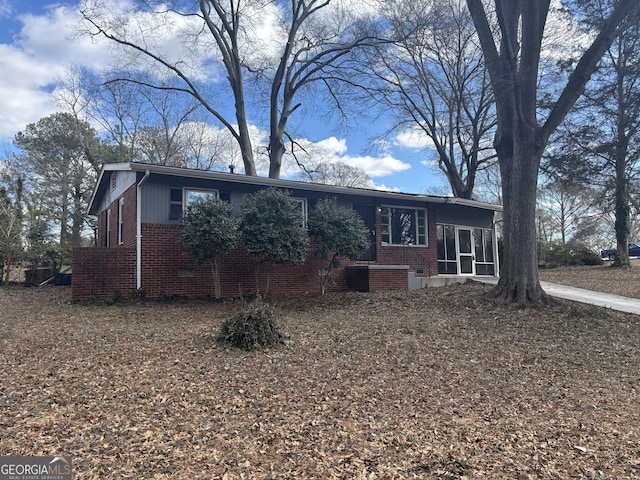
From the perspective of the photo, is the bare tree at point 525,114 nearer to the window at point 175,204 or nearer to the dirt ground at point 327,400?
the dirt ground at point 327,400

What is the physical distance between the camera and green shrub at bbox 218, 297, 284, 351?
618 centimetres

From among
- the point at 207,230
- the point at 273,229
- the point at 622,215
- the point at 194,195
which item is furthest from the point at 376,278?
the point at 622,215

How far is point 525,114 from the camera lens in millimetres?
10055

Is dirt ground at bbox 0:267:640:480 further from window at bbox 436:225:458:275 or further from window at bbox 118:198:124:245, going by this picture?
window at bbox 436:225:458:275

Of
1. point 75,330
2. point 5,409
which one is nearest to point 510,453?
point 5,409

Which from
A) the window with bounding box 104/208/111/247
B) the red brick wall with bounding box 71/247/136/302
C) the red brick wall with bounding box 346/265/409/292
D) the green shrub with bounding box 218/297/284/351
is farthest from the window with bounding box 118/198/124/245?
the green shrub with bounding box 218/297/284/351

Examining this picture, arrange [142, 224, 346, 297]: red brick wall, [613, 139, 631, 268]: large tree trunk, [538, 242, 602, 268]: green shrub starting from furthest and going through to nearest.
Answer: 1. [538, 242, 602, 268]: green shrub
2. [613, 139, 631, 268]: large tree trunk
3. [142, 224, 346, 297]: red brick wall

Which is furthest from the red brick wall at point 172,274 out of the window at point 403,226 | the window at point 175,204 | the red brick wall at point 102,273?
the window at point 403,226

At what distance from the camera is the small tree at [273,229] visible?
1041cm

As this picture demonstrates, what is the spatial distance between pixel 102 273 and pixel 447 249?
469 inches

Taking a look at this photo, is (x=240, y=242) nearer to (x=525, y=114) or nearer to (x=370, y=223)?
(x=370, y=223)

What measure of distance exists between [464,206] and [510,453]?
14619mm

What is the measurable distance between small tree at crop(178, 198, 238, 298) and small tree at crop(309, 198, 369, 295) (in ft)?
8.12

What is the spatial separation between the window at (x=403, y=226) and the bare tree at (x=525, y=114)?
4.98 m
